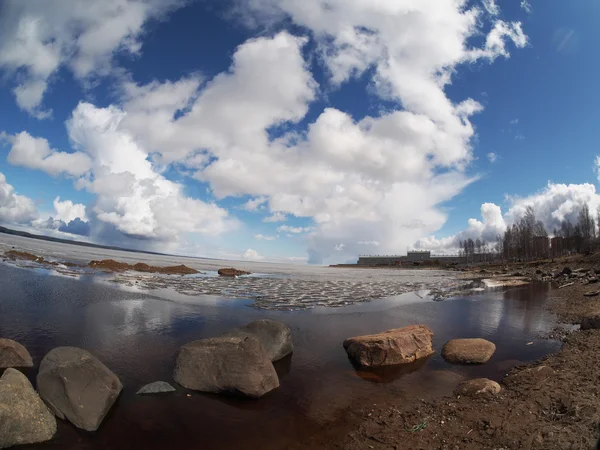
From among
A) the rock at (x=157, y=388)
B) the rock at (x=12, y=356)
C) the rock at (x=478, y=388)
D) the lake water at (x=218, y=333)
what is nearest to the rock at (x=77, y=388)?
the lake water at (x=218, y=333)

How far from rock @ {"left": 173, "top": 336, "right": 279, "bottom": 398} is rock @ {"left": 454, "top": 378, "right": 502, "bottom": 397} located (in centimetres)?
553

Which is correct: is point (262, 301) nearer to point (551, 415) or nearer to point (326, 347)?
point (326, 347)

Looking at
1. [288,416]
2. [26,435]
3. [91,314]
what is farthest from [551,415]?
[91,314]

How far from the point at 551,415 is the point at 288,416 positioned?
6.10 meters

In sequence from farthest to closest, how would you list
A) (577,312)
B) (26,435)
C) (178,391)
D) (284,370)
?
(577,312) → (284,370) → (178,391) → (26,435)

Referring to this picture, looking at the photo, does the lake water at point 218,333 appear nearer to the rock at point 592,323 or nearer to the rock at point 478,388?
the rock at point 478,388

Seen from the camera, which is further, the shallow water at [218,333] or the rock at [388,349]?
the rock at [388,349]

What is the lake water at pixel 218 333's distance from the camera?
7.18 meters

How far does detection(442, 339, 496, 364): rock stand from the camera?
1162 centimetres

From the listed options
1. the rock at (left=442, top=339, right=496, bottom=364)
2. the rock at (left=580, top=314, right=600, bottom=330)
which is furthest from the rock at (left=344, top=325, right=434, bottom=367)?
the rock at (left=580, top=314, right=600, bottom=330)

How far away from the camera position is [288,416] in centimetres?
787

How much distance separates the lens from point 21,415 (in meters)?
6.40

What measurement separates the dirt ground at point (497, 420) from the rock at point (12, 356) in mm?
9145

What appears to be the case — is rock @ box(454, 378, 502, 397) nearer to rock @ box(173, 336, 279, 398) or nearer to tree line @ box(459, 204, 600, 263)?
rock @ box(173, 336, 279, 398)
